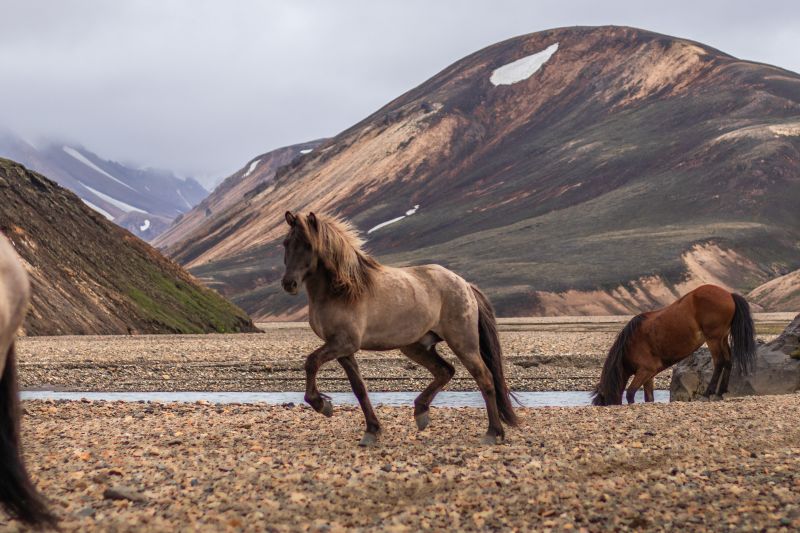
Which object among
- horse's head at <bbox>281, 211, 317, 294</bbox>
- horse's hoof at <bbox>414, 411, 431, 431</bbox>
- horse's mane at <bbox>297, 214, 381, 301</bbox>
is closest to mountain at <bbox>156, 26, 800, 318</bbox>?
horse's hoof at <bbox>414, 411, 431, 431</bbox>

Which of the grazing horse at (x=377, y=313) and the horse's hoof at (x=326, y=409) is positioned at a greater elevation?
the grazing horse at (x=377, y=313)

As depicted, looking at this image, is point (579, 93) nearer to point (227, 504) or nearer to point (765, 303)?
point (765, 303)

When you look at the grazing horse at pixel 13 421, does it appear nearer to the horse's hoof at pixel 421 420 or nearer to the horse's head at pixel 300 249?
the horse's head at pixel 300 249

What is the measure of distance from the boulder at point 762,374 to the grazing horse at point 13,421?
50.1ft

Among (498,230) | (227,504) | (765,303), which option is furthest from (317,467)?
(498,230)

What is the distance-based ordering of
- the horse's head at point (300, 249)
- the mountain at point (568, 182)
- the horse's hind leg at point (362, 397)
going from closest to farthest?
1. the horse's head at point (300, 249)
2. the horse's hind leg at point (362, 397)
3. the mountain at point (568, 182)

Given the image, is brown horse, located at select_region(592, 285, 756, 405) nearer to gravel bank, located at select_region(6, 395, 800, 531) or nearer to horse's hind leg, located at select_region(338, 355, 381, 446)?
gravel bank, located at select_region(6, 395, 800, 531)

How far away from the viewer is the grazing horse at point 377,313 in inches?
451

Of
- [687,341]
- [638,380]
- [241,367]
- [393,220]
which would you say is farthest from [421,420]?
[393,220]

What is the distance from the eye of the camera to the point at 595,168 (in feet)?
466

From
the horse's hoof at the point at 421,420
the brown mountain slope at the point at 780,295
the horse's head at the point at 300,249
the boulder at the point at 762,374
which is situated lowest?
the brown mountain slope at the point at 780,295

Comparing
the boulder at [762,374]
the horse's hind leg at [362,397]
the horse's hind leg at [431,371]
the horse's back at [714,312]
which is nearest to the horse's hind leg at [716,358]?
the horse's back at [714,312]

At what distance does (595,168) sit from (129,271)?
319 ft

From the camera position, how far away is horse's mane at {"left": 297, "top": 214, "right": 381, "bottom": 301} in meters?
11.5
